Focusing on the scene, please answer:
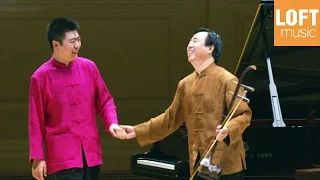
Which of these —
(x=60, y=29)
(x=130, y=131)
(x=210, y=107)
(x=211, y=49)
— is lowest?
(x=130, y=131)

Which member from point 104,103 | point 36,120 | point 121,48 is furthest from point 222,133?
point 121,48

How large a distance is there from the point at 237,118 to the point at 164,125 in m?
0.40

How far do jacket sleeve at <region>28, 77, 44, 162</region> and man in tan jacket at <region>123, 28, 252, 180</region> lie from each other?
618mm

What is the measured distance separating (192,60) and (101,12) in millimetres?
2852

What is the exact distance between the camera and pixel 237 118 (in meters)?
2.88

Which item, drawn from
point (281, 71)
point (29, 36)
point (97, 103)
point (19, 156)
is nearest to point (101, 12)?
point (29, 36)

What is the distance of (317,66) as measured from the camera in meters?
4.59

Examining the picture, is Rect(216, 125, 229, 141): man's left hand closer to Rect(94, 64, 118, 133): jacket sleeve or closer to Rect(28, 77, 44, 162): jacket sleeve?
Rect(94, 64, 118, 133): jacket sleeve

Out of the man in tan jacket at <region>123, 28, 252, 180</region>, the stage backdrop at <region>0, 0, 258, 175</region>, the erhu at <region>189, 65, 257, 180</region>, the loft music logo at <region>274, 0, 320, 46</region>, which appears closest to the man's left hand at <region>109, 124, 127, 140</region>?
the man in tan jacket at <region>123, 28, 252, 180</region>

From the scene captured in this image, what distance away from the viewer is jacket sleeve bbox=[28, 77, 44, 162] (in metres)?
2.99

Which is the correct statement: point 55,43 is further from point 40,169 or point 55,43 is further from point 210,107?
point 210,107

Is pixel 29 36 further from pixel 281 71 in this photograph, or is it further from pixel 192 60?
pixel 192 60

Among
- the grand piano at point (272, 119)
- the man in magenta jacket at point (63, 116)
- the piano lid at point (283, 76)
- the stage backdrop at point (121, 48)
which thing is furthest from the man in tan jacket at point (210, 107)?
the stage backdrop at point (121, 48)

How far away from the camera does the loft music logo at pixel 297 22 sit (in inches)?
163
